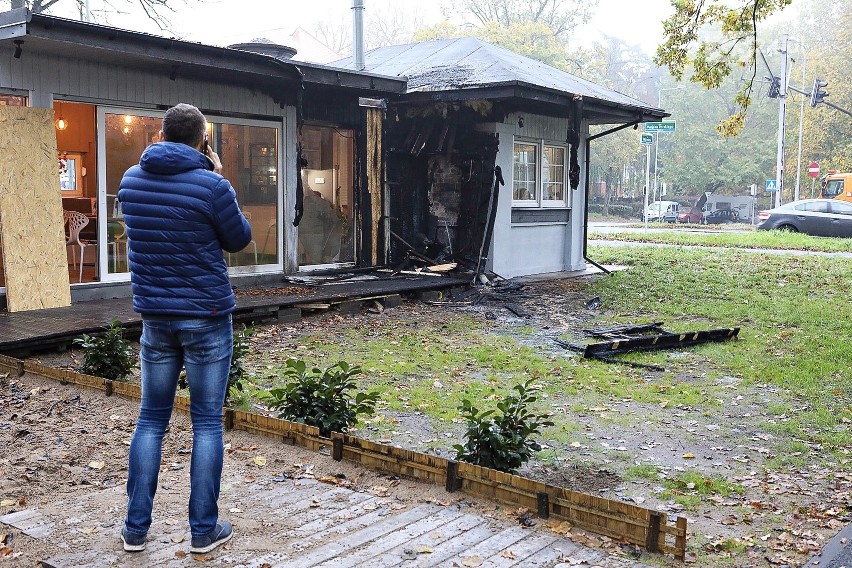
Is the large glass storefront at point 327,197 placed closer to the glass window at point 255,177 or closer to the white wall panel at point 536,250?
the glass window at point 255,177

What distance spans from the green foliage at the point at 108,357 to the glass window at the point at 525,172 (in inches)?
390

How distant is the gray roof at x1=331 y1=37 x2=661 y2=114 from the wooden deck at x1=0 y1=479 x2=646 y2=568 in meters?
10.2

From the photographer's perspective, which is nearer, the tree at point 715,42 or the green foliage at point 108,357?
the green foliage at point 108,357

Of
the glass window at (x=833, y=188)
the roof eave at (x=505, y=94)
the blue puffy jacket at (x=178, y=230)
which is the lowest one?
the blue puffy jacket at (x=178, y=230)

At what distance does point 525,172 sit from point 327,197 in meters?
3.98

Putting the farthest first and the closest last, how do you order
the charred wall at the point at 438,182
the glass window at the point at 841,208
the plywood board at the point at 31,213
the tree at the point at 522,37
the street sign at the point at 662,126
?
the tree at the point at 522,37 < the glass window at the point at 841,208 < the street sign at the point at 662,126 < the charred wall at the point at 438,182 < the plywood board at the point at 31,213

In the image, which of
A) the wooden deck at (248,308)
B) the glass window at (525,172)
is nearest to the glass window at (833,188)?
the glass window at (525,172)

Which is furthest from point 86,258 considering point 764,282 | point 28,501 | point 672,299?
point 764,282

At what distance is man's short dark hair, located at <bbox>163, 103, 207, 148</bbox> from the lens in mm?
3822

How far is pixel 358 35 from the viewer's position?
1664cm

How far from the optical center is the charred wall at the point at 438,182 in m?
15.3

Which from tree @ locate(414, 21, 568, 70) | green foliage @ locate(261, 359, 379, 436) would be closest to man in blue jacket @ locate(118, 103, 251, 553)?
green foliage @ locate(261, 359, 379, 436)

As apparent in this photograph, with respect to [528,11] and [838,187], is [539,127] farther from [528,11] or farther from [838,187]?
[528,11]

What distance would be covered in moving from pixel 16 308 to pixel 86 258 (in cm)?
161
